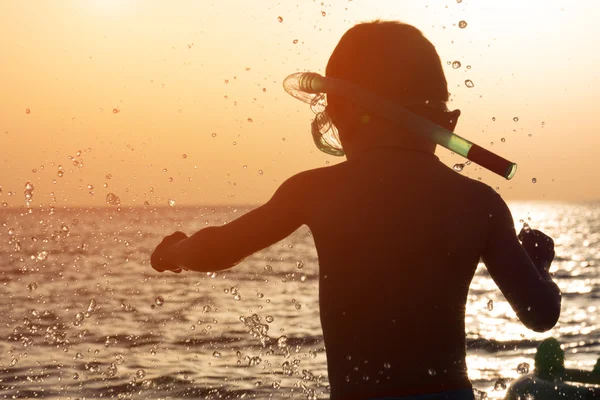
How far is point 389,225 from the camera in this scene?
2.28 m

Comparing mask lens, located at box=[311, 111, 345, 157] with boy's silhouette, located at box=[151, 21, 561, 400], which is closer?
boy's silhouette, located at box=[151, 21, 561, 400]

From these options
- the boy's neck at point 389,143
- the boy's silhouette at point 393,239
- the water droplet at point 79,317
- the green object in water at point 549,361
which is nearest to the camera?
the boy's silhouette at point 393,239

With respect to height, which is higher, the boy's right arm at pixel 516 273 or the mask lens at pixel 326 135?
the mask lens at pixel 326 135

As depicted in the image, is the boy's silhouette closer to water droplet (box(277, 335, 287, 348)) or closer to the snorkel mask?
the snorkel mask

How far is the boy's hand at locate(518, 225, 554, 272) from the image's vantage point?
8.71 ft

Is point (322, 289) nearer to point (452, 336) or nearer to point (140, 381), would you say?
point (452, 336)

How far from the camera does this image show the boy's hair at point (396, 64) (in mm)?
2404

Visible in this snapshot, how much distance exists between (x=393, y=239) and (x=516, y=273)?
35 centimetres

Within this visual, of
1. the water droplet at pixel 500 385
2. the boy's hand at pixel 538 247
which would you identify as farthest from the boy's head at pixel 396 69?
the water droplet at pixel 500 385

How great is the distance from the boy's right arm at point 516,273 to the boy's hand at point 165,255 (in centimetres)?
83

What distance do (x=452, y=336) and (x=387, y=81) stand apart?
0.66 metres

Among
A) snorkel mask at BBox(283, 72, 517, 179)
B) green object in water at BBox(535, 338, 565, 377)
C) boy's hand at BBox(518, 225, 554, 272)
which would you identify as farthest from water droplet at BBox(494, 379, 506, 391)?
snorkel mask at BBox(283, 72, 517, 179)

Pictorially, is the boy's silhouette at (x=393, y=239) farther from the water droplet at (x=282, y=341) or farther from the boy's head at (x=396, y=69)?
the water droplet at (x=282, y=341)

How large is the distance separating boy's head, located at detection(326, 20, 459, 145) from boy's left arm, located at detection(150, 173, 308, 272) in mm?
270
